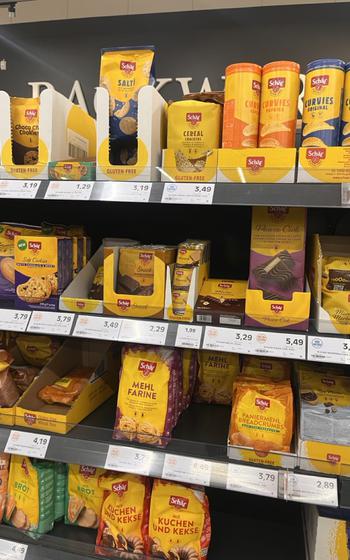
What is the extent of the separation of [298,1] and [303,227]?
1.22 meters

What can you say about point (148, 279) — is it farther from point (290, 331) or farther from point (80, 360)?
point (80, 360)

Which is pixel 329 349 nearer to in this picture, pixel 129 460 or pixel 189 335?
pixel 189 335

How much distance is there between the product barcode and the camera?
5.11ft

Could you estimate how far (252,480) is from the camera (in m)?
1.23

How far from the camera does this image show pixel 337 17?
182 centimetres

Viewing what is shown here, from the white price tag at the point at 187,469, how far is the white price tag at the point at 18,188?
88cm

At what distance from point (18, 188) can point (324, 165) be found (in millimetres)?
885

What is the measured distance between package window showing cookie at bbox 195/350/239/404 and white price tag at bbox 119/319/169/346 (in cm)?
44

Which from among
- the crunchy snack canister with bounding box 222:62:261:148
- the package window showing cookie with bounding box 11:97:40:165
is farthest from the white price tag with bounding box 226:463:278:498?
the package window showing cookie with bounding box 11:97:40:165

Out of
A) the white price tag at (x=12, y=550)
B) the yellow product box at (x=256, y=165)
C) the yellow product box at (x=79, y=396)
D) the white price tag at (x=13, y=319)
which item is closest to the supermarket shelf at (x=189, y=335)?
the white price tag at (x=13, y=319)

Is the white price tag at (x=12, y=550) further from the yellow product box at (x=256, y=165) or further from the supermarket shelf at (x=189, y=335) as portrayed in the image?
the yellow product box at (x=256, y=165)

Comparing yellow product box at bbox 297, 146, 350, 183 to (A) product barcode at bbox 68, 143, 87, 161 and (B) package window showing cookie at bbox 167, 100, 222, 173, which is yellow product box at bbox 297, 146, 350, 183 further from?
(A) product barcode at bbox 68, 143, 87, 161

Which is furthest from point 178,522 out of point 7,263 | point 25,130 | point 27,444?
point 25,130

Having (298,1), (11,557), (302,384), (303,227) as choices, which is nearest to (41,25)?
(298,1)
